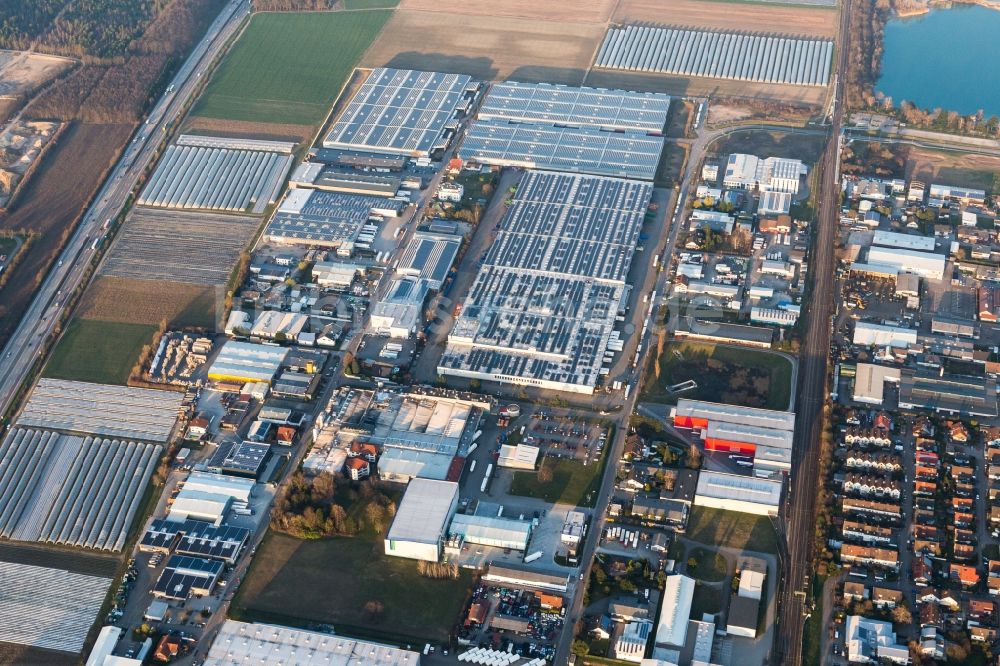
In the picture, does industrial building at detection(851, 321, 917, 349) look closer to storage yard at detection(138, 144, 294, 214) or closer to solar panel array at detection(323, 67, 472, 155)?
solar panel array at detection(323, 67, 472, 155)

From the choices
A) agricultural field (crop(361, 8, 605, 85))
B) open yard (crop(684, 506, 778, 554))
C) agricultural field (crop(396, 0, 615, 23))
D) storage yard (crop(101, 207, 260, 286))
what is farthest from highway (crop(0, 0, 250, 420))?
open yard (crop(684, 506, 778, 554))

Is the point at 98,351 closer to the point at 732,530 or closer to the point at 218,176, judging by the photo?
the point at 218,176

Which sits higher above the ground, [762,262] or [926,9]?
[926,9]

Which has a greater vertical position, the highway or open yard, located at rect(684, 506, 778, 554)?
the highway

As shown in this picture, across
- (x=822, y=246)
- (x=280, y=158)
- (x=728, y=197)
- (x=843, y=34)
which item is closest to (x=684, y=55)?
(x=843, y=34)

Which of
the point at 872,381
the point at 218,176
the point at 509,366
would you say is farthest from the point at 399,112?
the point at 872,381

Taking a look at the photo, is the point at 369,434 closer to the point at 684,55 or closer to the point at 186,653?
the point at 186,653
